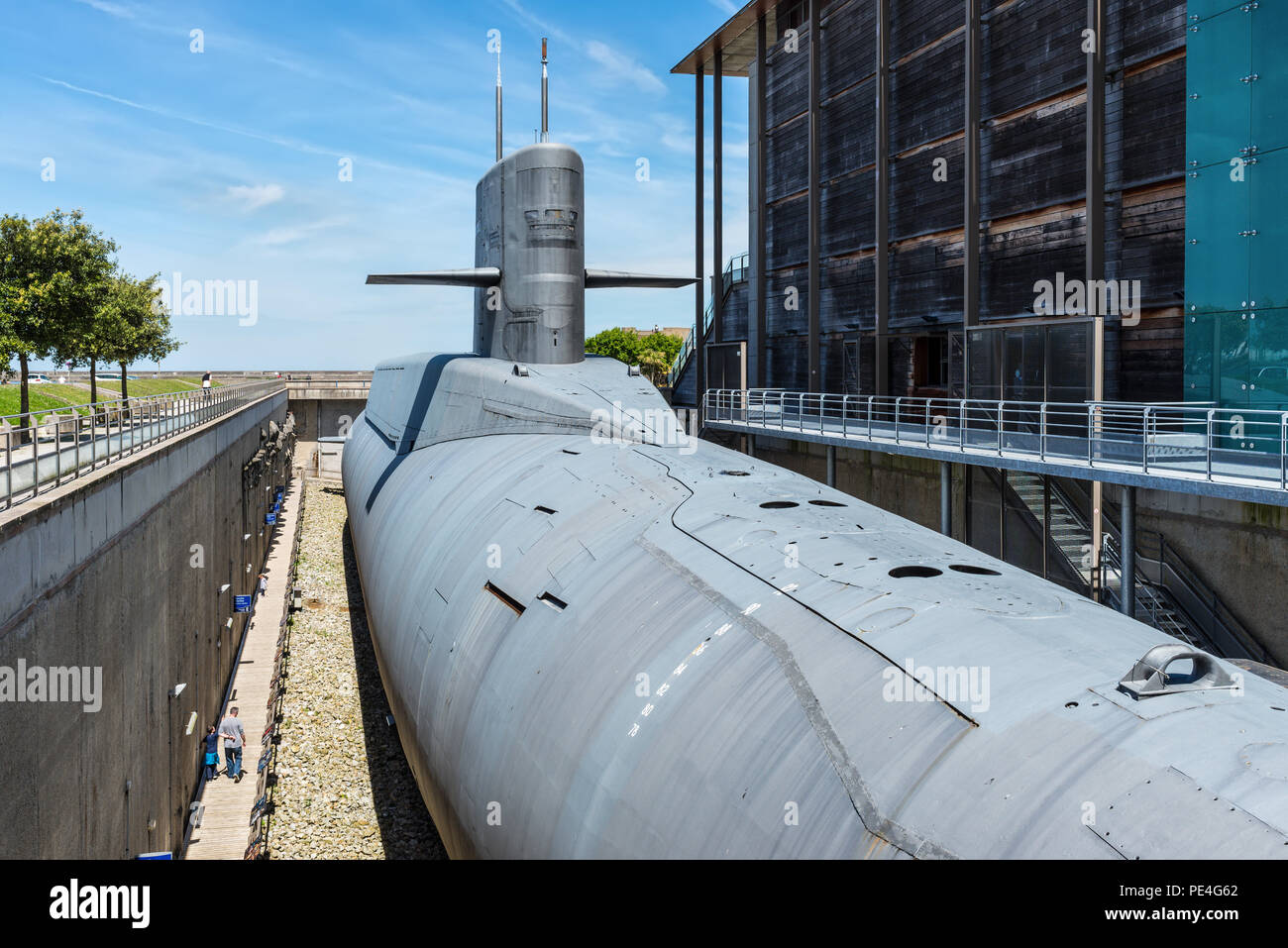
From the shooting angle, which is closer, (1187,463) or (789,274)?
(1187,463)

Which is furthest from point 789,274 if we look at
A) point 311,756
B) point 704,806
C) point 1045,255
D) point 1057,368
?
point 704,806

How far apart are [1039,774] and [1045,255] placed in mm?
22453

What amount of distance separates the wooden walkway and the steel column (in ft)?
64.9

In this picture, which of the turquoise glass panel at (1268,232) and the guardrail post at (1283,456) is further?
the turquoise glass panel at (1268,232)

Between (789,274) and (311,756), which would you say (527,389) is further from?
(789,274)

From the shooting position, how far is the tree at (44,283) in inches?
1206

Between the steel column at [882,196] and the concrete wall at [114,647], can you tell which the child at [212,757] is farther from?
the steel column at [882,196]

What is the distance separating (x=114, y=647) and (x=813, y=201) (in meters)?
27.8

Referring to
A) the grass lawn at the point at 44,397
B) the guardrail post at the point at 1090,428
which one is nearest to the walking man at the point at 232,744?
the guardrail post at the point at 1090,428

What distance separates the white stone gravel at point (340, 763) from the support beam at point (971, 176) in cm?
1721

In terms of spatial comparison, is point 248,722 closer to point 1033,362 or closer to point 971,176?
point 1033,362

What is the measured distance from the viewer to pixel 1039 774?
5.22 m

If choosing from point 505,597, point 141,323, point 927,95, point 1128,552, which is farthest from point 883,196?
point 141,323

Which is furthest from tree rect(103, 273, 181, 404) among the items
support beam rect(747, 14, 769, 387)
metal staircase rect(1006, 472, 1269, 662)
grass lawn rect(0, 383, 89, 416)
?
metal staircase rect(1006, 472, 1269, 662)
